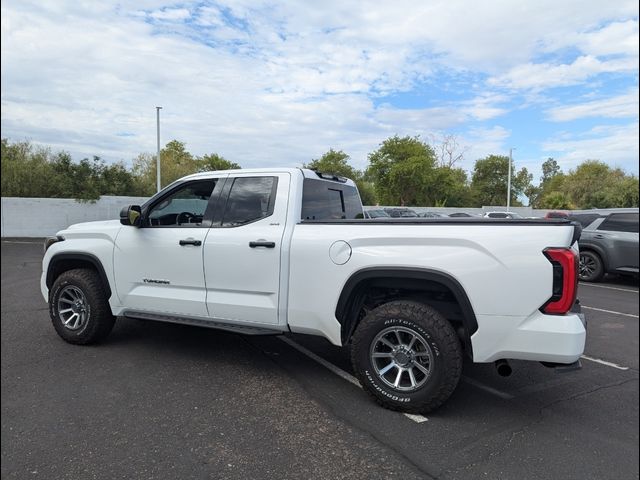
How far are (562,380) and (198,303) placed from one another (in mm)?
3581

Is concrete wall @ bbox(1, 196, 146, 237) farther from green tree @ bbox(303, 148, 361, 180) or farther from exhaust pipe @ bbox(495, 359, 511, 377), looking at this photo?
exhaust pipe @ bbox(495, 359, 511, 377)

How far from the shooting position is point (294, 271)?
154 inches

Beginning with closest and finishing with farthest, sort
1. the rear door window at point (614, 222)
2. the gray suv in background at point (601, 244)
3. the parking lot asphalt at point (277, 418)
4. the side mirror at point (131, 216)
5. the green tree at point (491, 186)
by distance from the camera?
the parking lot asphalt at point (277, 418)
the side mirror at point (131, 216)
the rear door window at point (614, 222)
the gray suv in background at point (601, 244)
the green tree at point (491, 186)

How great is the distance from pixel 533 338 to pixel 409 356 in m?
0.91

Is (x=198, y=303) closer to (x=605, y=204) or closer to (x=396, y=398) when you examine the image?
(x=396, y=398)

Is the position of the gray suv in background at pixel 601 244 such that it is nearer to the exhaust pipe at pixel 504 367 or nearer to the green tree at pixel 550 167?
the green tree at pixel 550 167

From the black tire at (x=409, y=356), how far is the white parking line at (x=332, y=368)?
0.07m

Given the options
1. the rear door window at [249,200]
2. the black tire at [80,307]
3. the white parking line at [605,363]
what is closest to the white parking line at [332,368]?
the rear door window at [249,200]

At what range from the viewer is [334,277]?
374cm

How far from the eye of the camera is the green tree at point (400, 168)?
6.76 meters

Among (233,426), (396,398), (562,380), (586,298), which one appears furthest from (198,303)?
(586,298)

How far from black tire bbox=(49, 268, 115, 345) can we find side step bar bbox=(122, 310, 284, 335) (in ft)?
1.00

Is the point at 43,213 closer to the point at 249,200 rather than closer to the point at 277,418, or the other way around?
the point at 249,200

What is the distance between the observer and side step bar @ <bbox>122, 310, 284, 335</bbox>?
414 cm
